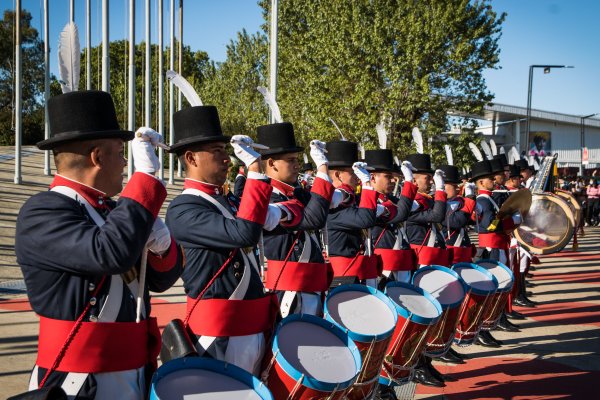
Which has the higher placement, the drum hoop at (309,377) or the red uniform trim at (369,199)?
the red uniform trim at (369,199)

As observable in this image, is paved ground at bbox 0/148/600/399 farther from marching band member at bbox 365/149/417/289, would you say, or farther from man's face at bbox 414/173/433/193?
man's face at bbox 414/173/433/193

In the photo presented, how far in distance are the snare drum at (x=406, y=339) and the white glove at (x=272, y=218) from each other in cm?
157

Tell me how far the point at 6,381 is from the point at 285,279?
2.76m

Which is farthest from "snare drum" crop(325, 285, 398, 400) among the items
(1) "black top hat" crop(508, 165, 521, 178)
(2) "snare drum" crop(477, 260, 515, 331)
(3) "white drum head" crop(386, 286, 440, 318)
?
(1) "black top hat" crop(508, 165, 521, 178)

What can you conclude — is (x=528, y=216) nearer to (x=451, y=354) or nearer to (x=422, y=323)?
(x=451, y=354)

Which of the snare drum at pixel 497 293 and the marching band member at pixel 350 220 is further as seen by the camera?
the snare drum at pixel 497 293

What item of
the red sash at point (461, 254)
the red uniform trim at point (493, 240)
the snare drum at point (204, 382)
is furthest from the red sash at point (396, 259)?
the snare drum at point (204, 382)

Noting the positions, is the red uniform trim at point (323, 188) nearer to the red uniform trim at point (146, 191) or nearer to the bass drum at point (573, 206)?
the red uniform trim at point (146, 191)

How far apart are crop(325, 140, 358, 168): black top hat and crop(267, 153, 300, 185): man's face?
1488 mm

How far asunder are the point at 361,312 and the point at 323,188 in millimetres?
983

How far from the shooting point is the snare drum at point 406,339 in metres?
5.24

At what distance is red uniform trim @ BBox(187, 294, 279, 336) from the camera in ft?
12.0

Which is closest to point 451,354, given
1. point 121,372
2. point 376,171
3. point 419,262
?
point 419,262

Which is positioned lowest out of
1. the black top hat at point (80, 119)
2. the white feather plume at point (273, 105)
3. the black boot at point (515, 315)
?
the black boot at point (515, 315)
